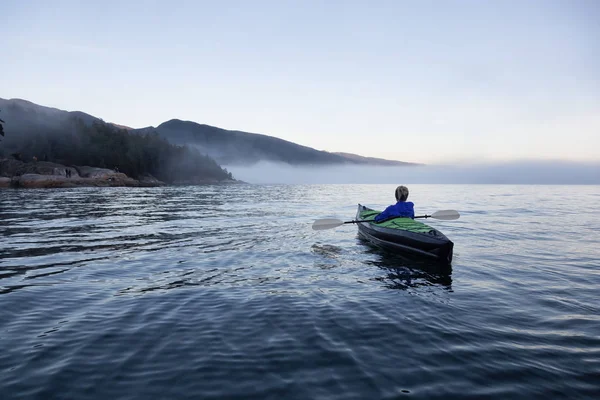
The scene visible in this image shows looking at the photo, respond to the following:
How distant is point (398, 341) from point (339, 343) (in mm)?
959

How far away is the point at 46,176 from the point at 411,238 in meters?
71.5

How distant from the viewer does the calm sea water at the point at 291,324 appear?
13.8ft

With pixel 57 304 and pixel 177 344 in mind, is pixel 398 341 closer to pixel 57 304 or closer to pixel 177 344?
pixel 177 344

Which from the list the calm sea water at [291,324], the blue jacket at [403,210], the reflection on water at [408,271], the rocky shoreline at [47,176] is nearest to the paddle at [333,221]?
the blue jacket at [403,210]

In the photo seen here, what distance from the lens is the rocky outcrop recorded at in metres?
59.7

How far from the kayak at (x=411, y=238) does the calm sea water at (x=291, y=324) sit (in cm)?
52

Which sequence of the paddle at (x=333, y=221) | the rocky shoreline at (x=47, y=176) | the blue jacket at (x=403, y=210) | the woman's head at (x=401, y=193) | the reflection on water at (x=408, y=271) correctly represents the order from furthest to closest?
the rocky shoreline at (x=47, y=176), the paddle at (x=333, y=221), the blue jacket at (x=403, y=210), the woman's head at (x=401, y=193), the reflection on water at (x=408, y=271)

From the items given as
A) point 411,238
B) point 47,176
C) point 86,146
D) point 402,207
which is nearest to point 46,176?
point 47,176

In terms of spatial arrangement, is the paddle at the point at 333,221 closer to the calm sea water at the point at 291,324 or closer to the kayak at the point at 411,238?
the kayak at the point at 411,238

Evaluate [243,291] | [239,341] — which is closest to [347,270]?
[243,291]

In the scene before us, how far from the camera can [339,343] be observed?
5.29m

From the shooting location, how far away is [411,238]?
1151cm

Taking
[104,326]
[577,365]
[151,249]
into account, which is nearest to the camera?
[577,365]

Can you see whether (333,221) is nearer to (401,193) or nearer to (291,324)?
(401,193)
